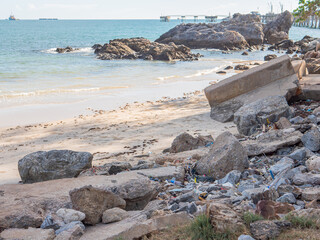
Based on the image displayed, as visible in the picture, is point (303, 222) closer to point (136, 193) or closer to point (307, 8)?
point (136, 193)

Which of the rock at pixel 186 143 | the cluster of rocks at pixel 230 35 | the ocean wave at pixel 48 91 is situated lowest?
the ocean wave at pixel 48 91

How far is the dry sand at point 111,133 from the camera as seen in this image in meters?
8.49

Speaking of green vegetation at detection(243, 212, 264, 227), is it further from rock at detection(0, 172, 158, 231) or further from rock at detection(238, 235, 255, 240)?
rock at detection(0, 172, 158, 231)

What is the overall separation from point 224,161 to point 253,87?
4.95 m

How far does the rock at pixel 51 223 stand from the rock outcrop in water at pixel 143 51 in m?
29.6

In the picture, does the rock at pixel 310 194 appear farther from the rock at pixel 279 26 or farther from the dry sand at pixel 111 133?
the rock at pixel 279 26

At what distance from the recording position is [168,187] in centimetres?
527

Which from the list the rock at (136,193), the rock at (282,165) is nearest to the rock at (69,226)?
the rock at (136,193)

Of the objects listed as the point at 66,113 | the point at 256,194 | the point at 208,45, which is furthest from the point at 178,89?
the point at 208,45

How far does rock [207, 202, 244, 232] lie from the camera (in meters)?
3.33

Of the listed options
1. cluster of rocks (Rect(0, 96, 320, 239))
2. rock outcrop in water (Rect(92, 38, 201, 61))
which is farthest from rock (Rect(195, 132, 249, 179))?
rock outcrop in water (Rect(92, 38, 201, 61))

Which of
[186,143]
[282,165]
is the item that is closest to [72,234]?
[282,165]

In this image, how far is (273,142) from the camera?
6473mm

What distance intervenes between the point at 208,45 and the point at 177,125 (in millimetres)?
38625
